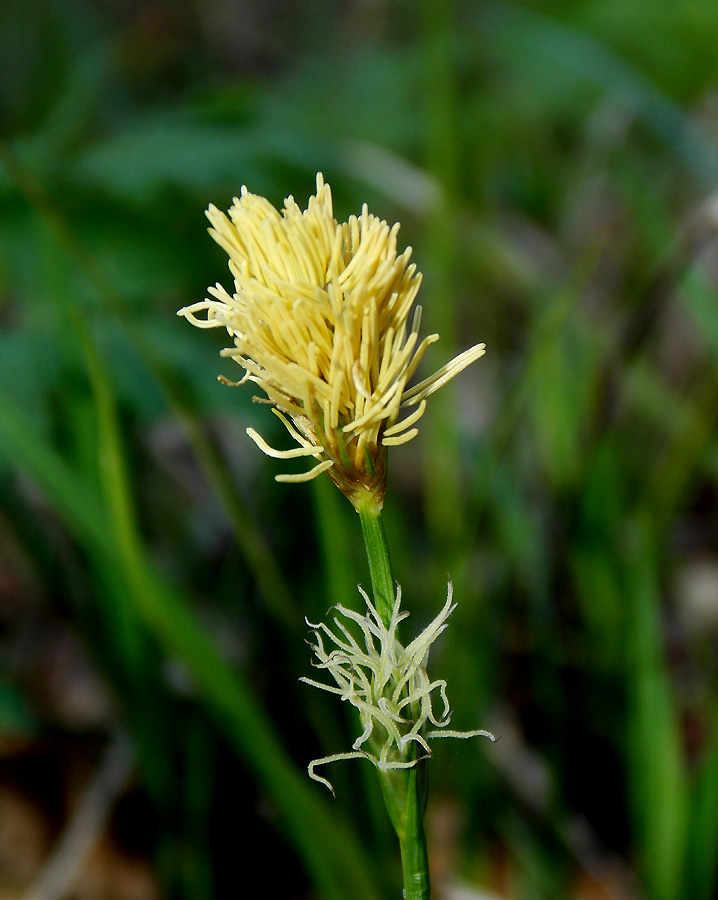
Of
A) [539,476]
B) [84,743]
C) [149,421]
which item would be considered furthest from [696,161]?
[84,743]

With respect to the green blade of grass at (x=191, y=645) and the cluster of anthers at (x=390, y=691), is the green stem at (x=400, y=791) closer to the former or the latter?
the cluster of anthers at (x=390, y=691)

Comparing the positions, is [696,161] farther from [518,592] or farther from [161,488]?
[161,488]

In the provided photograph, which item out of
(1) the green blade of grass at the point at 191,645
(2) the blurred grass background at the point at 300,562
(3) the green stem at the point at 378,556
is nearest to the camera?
(3) the green stem at the point at 378,556

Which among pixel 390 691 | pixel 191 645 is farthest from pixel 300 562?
pixel 390 691

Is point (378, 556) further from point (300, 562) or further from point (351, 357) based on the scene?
point (300, 562)

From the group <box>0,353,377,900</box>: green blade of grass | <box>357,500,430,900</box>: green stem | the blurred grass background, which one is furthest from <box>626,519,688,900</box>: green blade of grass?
<box>357,500,430,900</box>: green stem

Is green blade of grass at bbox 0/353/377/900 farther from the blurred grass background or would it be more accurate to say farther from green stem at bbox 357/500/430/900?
green stem at bbox 357/500/430/900

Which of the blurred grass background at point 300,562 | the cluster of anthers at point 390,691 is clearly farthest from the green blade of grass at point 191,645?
the cluster of anthers at point 390,691
